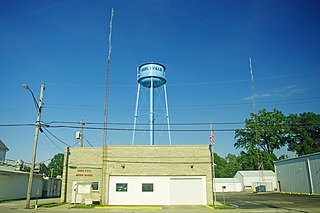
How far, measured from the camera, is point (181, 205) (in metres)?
24.1

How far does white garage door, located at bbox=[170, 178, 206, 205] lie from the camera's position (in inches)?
969

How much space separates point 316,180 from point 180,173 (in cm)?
2266

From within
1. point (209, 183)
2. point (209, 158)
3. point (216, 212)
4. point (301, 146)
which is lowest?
point (216, 212)

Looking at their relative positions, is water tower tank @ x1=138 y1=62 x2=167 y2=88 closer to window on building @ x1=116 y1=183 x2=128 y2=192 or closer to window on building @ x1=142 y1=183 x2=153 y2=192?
window on building @ x1=142 y1=183 x2=153 y2=192

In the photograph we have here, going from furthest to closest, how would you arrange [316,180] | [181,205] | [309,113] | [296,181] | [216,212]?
1. [309,113]
2. [296,181]
3. [316,180]
4. [181,205]
5. [216,212]

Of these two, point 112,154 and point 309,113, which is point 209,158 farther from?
point 309,113

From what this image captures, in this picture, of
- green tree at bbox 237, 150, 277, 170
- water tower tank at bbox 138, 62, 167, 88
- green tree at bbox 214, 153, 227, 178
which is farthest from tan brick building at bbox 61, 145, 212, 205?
green tree at bbox 214, 153, 227, 178

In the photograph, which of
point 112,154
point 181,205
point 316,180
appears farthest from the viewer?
point 316,180

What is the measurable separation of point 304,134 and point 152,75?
164ft

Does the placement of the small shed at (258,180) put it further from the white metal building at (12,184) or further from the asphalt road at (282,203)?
the white metal building at (12,184)

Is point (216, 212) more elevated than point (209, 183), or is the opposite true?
point (209, 183)

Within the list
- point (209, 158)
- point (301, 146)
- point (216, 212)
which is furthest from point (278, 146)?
point (216, 212)

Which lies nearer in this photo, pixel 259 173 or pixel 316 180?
pixel 316 180

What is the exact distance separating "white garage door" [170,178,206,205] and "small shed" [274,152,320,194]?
20.9m
